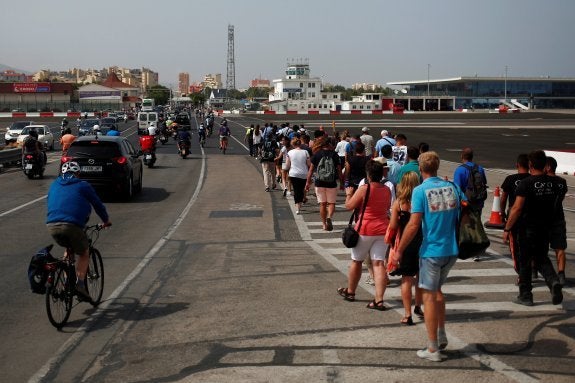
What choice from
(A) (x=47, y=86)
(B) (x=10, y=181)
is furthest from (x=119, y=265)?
(A) (x=47, y=86)

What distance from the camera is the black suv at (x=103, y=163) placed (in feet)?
65.6

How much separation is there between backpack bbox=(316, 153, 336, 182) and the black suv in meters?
7.37

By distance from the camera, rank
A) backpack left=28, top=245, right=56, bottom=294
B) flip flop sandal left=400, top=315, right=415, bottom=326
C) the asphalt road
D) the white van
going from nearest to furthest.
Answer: the asphalt road, backpack left=28, top=245, right=56, bottom=294, flip flop sandal left=400, top=315, right=415, bottom=326, the white van

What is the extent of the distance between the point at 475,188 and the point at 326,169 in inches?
144

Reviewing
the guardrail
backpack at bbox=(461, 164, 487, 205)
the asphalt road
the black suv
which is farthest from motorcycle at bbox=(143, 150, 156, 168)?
backpack at bbox=(461, 164, 487, 205)

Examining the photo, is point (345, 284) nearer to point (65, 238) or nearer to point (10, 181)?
point (65, 238)

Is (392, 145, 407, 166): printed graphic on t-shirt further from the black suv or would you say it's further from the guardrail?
the guardrail

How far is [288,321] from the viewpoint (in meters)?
8.05

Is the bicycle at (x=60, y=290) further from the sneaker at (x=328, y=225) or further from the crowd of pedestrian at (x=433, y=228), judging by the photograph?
the sneaker at (x=328, y=225)

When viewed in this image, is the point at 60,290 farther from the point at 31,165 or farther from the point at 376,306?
the point at 31,165

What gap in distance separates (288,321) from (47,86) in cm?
16966

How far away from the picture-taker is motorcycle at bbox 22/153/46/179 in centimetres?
2650

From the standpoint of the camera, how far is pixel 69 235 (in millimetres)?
8164

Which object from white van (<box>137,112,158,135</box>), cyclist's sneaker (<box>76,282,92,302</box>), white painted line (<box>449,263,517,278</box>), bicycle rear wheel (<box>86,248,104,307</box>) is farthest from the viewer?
white van (<box>137,112,158,135</box>)
